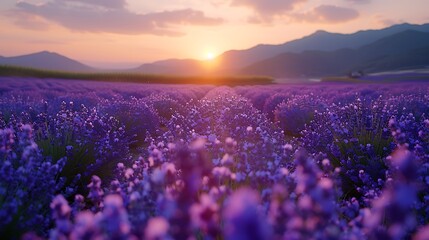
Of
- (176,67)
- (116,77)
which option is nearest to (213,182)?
(116,77)

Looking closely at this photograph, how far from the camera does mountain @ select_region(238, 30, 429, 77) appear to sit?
108800 millimetres

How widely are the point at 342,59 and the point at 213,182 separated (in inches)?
5480

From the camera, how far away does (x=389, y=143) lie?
518 centimetres

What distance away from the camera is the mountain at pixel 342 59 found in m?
109

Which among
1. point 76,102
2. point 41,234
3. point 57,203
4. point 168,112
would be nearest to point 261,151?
point 41,234

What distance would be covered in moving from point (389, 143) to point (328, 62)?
422ft

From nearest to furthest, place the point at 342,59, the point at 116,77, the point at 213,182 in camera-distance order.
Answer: the point at 213,182, the point at 116,77, the point at 342,59

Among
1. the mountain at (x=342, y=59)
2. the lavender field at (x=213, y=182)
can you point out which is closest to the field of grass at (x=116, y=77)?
the lavender field at (x=213, y=182)

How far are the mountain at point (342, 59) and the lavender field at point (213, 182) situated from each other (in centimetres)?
9763

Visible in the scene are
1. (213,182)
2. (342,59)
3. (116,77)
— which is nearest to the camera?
(213,182)

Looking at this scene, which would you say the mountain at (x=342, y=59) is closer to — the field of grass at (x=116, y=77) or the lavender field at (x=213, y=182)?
the field of grass at (x=116, y=77)

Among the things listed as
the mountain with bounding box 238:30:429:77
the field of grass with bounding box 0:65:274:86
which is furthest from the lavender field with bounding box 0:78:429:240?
the mountain with bounding box 238:30:429:77

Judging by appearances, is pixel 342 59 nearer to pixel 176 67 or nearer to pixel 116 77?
pixel 176 67

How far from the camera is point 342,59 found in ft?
440
